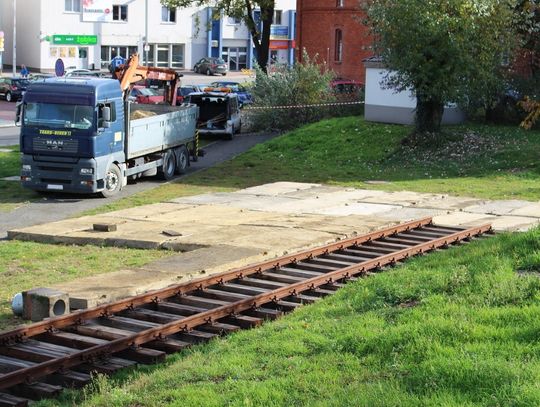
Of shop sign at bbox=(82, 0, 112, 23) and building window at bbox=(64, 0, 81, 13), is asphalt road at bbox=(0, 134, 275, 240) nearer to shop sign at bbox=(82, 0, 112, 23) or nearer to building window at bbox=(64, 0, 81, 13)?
building window at bbox=(64, 0, 81, 13)

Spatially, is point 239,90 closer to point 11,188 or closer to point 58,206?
point 11,188

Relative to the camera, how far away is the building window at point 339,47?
66.4 metres

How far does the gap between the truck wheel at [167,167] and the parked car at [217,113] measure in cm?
993

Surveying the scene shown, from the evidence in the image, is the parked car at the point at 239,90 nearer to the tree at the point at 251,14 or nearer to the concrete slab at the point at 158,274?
the tree at the point at 251,14

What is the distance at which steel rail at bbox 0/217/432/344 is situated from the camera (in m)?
11.2

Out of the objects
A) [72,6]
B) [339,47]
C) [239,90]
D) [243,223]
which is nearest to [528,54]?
[243,223]

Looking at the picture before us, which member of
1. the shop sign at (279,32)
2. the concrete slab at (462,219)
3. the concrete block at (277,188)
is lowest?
the concrete block at (277,188)

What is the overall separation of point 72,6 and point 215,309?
244 ft

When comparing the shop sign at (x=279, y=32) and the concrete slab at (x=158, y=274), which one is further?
the shop sign at (x=279, y=32)

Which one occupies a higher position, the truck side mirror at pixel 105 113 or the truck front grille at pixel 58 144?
the truck side mirror at pixel 105 113

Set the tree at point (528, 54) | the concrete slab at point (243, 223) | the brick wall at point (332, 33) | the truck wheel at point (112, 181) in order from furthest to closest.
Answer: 1. the brick wall at point (332, 33)
2. the tree at point (528, 54)
3. the truck wheel at point (112, 181)
4. the concrete slab at point (243, 223)

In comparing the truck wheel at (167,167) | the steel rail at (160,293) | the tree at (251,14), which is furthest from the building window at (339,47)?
the steel rail at (160,293)

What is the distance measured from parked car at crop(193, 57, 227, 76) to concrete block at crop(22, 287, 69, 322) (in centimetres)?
7539

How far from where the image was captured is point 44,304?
41.1 ft
